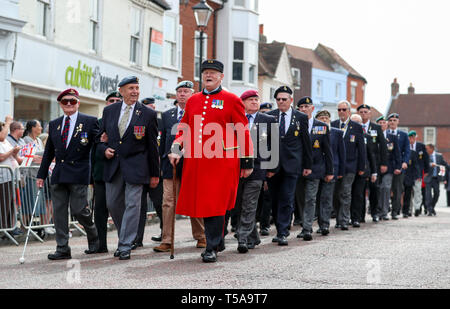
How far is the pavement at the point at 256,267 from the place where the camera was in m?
6.88

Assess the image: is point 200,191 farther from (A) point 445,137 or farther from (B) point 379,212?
(A) point 445,137

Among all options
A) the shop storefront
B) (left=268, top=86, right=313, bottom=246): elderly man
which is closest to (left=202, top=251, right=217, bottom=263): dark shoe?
(left=268, top=86, right=313, bottom=246): elderly man

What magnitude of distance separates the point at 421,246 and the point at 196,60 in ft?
79.7

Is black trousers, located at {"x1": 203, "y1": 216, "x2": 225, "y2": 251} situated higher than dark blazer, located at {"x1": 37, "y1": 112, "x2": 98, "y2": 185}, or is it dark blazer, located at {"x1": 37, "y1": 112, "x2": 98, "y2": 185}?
dark blazer, located at {"x1": 37, "y1": 112, "x2": 98, "y2": 185}

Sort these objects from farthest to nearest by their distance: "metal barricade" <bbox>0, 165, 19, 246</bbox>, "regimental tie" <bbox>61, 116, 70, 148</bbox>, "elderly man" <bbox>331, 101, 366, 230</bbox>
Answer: "elderly man" <bbox>331, 101, 366, 230</bbox> < "metal barricade" <bbox>0, 165, 19, 246</bbox> < "regimental tie" <bbox>61, 116, 70, 148</bbox>

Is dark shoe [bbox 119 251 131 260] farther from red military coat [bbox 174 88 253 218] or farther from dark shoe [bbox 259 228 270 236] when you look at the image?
dark shoe [bbox 259 228 270 236]

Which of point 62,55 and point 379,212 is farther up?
point 62,55

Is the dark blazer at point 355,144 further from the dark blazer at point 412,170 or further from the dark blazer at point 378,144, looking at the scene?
the dark blazer at point 412,170

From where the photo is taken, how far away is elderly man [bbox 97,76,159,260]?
8.98 metres

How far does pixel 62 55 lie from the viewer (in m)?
19.7

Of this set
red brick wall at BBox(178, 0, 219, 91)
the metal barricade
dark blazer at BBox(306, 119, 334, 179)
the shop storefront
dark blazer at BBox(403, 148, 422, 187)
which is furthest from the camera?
red brick wall at BBox(178, 0, 219, 91)

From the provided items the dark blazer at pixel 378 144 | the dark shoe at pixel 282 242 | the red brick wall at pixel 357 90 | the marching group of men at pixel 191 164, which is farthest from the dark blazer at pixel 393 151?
the red brick wall at pixel 357 90

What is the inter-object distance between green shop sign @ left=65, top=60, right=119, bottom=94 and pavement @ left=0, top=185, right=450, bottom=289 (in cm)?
950
